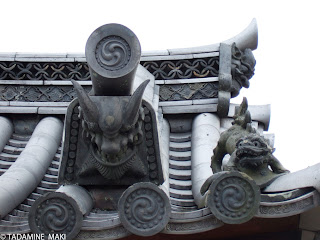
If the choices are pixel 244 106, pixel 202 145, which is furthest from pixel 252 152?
pixel 202 145

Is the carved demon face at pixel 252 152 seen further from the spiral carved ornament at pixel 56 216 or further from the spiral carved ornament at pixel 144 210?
the spiral carved ornament at pixel 56 216

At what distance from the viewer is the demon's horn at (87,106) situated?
7.07m

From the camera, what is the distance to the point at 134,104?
23.4 feet

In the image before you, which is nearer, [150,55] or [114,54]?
[114,54]

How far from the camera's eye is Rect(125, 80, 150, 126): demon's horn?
23.4 feet

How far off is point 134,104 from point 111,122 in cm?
25

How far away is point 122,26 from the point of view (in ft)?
23.8

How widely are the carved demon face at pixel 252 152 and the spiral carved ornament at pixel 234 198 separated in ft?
3.49

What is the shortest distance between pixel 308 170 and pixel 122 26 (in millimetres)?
1993

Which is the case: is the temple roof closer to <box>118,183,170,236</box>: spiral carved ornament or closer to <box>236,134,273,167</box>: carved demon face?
<box>236,134,273,167</box>: carved demon face

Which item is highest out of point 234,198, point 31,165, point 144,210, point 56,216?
point 31,165

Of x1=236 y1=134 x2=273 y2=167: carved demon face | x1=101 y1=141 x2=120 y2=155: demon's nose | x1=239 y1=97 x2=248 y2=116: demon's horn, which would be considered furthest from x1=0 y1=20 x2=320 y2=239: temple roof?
x1=101 y1=141 x2=120 y2=155: demon's nose

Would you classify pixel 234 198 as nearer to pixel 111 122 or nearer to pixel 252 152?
pixel 252 152

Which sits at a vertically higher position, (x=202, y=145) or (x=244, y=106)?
(x=244, y=106)
